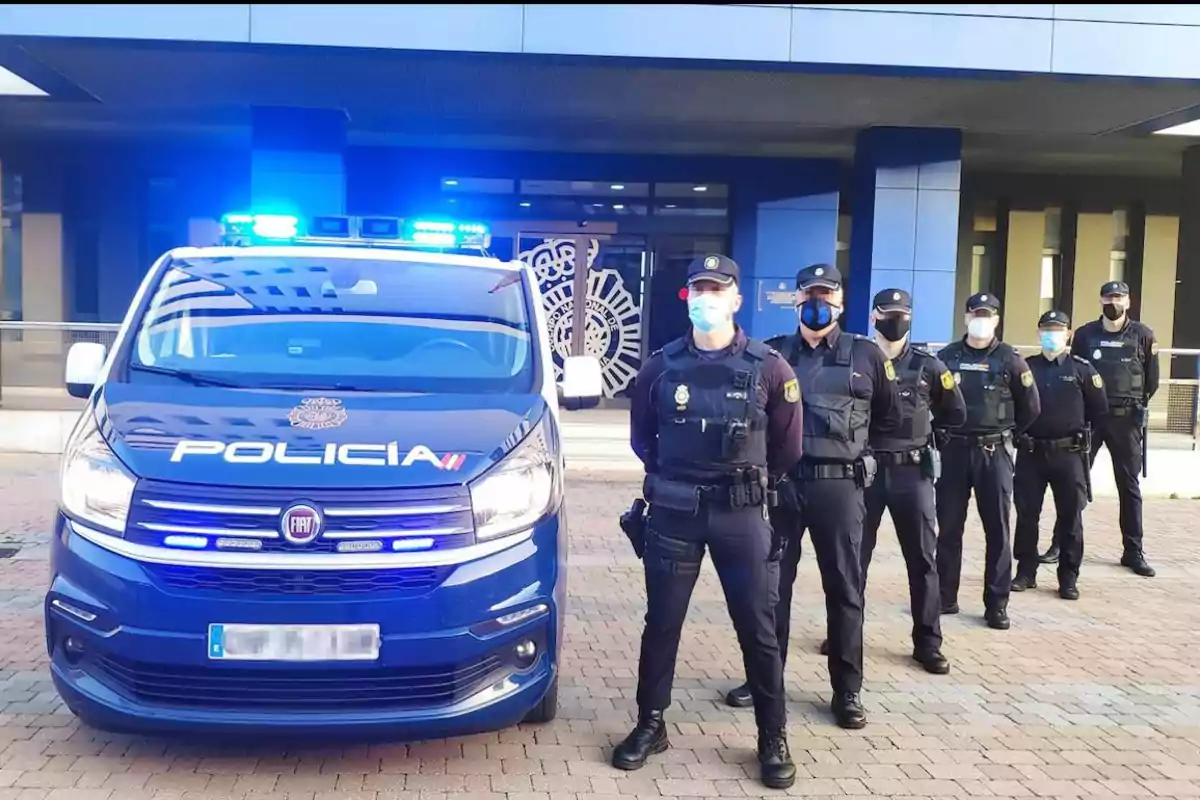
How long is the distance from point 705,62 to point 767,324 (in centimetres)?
641

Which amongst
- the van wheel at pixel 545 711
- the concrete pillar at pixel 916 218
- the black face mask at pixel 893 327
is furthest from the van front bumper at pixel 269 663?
the concrete pillar at pixel 916 218

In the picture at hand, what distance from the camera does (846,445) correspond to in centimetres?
446

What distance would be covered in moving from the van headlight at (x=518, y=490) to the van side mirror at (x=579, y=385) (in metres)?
0.66

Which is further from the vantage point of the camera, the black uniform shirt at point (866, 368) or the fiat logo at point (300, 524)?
the black uniform shirt at point (866, 368)

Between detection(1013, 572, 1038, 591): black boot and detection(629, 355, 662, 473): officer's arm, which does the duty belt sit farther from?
detection(1013, 572, 1038, 591): black boot

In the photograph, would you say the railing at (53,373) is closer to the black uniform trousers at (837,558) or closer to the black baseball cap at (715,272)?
the black uniform trousers at (837,558)

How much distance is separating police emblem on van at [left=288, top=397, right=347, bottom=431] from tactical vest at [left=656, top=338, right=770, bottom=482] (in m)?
1.21

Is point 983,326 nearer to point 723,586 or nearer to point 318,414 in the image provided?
point 723,586

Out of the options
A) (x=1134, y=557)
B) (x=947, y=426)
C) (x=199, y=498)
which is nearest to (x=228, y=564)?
(x=199, y=498)

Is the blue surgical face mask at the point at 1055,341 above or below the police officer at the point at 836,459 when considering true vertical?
above

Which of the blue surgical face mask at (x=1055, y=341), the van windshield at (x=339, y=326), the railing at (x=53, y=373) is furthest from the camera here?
the railing at (x=53, y=373)

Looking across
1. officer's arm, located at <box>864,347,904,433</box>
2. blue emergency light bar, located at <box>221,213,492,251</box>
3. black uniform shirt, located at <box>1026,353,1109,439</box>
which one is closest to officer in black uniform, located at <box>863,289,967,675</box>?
officer's arm, located at <box>864,347,904,433</box>

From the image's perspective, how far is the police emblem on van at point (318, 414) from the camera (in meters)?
3.75

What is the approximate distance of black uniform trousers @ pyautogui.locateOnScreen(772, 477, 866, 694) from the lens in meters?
4.44
